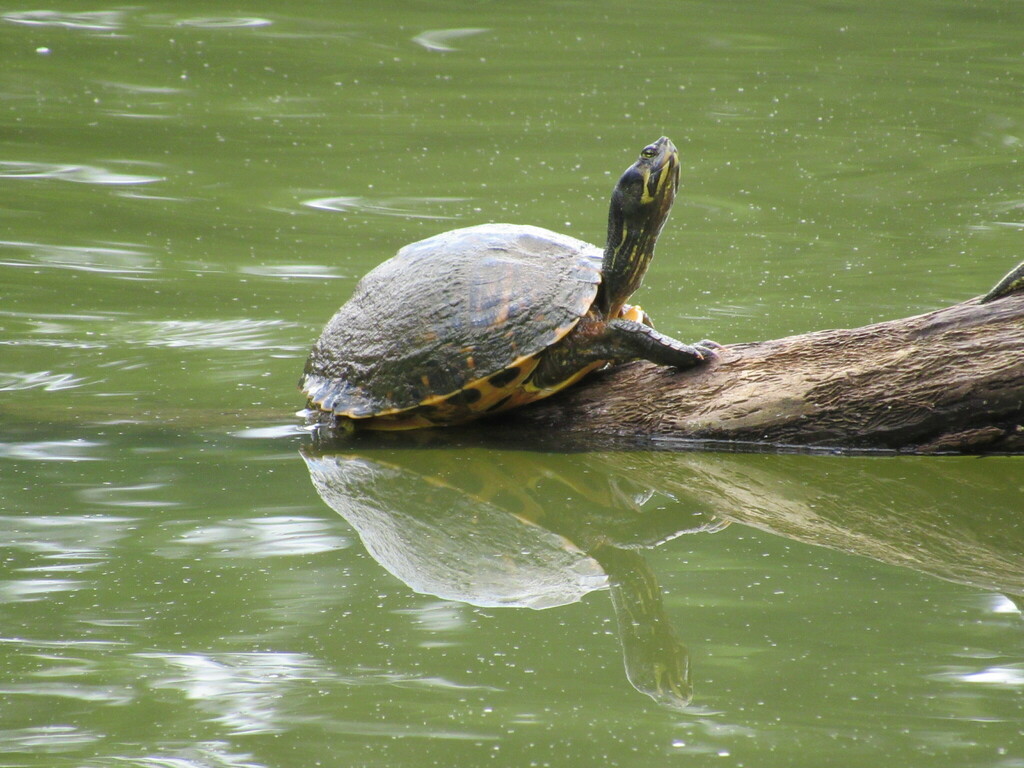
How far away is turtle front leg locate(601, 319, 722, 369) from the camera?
3572mm

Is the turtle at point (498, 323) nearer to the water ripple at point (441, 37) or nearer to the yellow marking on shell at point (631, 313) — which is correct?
the yellow marking on shell at point (631, 313)

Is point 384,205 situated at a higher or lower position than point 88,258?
higher

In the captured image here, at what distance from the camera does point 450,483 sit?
3.54m

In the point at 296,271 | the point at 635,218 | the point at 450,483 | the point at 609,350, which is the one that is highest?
the point at 635,218

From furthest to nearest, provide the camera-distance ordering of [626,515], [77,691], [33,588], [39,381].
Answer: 1. [39,381]
2. [626,515]
3. [33,588]
4. [77,691]

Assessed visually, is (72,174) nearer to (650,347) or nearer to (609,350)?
(609,350)

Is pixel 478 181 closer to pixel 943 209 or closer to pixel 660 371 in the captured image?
pixel 943 209

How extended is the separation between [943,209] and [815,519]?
4092 millimetres

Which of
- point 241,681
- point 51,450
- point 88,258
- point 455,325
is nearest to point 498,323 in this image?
point 455,325

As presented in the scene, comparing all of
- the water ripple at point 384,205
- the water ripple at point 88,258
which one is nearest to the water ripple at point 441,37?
the water ripple at point 384,205

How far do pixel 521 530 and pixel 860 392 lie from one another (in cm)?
102

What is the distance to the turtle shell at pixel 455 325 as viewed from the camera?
3.63 meters

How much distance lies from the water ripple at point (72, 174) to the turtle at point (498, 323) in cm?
369

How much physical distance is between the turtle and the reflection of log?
0.12 m
